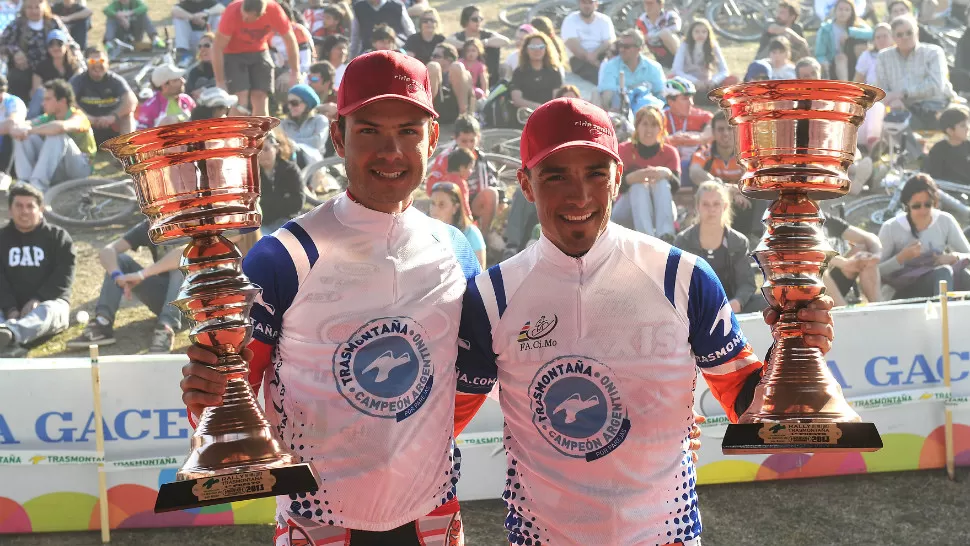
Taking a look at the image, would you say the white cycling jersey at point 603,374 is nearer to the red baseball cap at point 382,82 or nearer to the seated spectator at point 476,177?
the red baseball cap at point 382,82

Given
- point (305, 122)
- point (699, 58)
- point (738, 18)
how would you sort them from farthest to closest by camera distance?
point (738, 18) < point (699, 58) < point (305, 122)

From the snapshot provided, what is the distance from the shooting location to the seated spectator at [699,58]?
1346cm

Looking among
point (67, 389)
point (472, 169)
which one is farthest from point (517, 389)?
point (472, 169)

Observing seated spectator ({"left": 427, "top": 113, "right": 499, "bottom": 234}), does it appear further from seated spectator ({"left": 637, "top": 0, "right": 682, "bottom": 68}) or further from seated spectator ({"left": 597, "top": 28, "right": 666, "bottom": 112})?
seated spectator ({"left": 637, "top": 0, "right": 682, "bottom": 68})

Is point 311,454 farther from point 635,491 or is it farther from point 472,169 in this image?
point 472,169

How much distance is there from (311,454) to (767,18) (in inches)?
647

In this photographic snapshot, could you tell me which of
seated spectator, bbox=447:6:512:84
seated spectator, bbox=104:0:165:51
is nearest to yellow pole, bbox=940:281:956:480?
seated spectator, bbox=447:6:512:84

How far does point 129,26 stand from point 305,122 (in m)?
5.83

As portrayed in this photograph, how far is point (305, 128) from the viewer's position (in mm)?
11516

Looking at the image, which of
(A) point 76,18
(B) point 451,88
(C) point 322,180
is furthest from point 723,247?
(A) point 76,18

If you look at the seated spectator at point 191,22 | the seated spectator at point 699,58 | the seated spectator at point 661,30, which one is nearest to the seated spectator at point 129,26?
the seated spectator at point 191,22

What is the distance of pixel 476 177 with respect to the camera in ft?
33.2

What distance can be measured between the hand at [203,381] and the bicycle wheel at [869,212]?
8.38 metres

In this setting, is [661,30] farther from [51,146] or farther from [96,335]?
[96,335]
